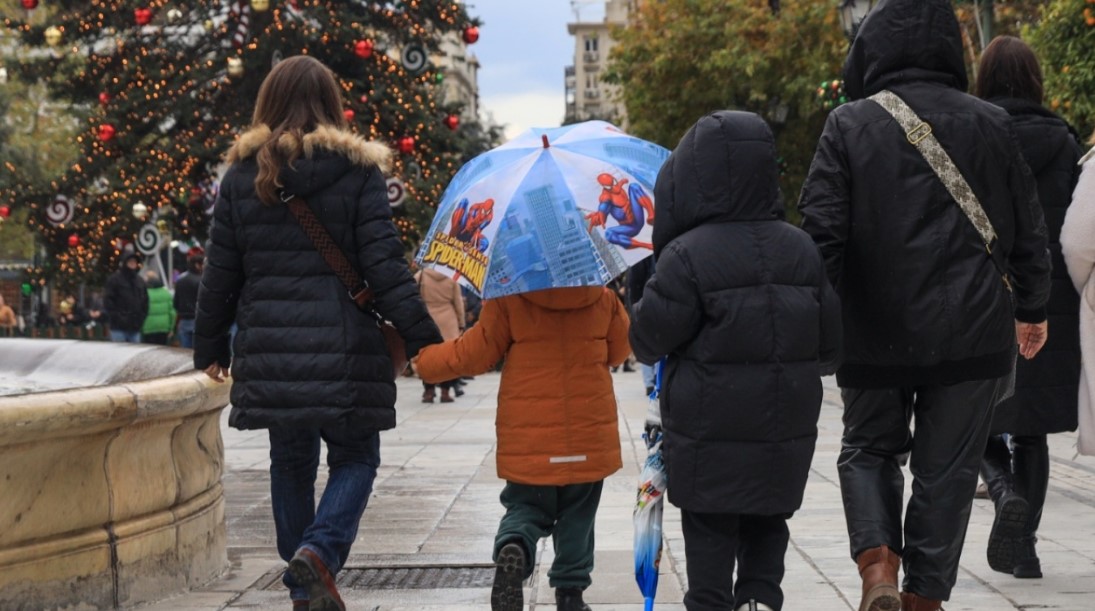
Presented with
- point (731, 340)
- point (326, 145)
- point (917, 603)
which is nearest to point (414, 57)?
point (326, 145)

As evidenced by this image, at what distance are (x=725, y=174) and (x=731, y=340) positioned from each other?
486 mm

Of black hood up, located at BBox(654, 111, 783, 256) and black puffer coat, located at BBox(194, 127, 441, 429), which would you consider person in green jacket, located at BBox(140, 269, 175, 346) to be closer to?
black puffer coat, located at BBox(194, 127, 441, 429)

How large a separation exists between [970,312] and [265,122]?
2442mm

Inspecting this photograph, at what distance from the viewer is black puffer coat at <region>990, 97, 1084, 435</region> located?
614 centimetres

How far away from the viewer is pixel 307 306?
526cm

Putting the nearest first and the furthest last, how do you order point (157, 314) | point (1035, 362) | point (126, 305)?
1. point (1035, 362)
2. point (126, 305)
3. point (157, 314)

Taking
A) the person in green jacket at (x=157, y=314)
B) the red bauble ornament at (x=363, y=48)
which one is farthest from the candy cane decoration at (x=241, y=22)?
the person in green jacket at (x=157, y=314)

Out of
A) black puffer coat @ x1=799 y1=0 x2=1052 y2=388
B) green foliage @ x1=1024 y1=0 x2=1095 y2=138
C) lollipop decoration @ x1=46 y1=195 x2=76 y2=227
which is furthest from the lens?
lollipop decoration @ x1=46 y1=195 x2=76 y2=227

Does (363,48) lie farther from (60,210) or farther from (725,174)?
(725,174)

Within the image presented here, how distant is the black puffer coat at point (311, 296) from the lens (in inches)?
206

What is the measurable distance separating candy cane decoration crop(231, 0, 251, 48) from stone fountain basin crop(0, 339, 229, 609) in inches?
655

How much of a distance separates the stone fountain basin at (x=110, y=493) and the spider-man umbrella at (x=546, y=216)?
1.26 metres

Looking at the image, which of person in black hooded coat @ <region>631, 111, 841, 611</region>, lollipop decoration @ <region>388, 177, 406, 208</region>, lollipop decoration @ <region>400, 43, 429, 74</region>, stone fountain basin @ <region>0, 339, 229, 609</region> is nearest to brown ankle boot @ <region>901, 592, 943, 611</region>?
person in black hooded coat @ <region>631, 111, 841, 611</region>

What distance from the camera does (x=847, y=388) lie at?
5.07 meters
